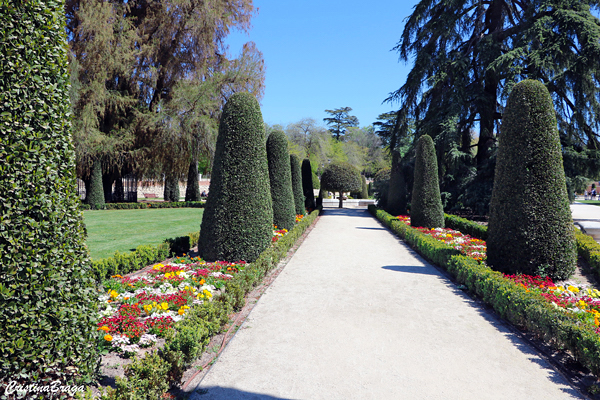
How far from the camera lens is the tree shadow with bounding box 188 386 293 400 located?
112 inches

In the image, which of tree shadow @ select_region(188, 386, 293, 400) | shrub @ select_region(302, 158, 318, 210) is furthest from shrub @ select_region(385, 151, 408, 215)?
tree shadow @ select_region(188, 386, 293, 400)

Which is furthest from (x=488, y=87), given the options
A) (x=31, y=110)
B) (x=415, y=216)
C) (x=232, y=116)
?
(x=31, y=110)

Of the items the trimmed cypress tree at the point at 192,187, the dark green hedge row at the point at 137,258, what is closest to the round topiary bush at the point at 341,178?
the trimmed cypress tree at the point at 192,187

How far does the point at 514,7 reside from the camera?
18.7m

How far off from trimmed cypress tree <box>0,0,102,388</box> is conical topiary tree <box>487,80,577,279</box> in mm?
6256

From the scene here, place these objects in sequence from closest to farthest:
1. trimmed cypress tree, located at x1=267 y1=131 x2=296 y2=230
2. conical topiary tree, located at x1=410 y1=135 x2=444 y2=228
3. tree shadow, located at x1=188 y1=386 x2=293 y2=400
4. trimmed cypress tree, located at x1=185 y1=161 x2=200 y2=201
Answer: tree shadow, located at x1=188 y1=386 x2=293 y2=400
trimmed cypress tree, located at x1=267 y1=131 x2=296 y2=230
conical topiary tree, located at x1=410 y1=135 x2=444 y2=228
trimmed cypress tree, located at x1=185 y1=161 x2=200 y2=201

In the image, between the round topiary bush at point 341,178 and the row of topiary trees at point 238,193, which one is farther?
the round topiary bush at point 341,178

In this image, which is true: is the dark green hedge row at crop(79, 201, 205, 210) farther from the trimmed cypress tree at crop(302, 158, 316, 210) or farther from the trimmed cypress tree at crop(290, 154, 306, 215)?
the trimmed cypress tree at crop(290, 154, 306, 215)

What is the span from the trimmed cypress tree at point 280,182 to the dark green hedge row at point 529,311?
5610 mm

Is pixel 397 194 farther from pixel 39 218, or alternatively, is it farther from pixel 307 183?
pixel 39 218

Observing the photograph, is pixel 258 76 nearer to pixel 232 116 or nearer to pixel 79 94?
pixel 79 94

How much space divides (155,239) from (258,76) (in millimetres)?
15787

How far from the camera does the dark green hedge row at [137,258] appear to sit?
19.1 feet

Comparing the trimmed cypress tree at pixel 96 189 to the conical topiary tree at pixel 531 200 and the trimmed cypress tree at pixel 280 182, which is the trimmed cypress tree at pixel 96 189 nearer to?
the trimmed cypress tree at pixel 280 182
